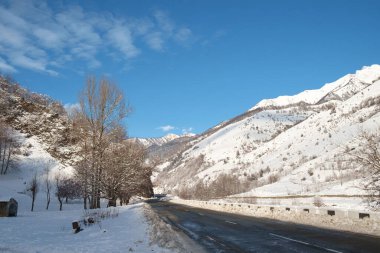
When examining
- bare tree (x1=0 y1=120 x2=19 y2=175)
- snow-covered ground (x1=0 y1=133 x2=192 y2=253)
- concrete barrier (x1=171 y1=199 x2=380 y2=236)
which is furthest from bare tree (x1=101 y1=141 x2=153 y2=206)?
bare tree (x1=0 y1=120 x2=19 y2=175)

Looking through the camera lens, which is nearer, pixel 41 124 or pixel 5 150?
pixel 5 150

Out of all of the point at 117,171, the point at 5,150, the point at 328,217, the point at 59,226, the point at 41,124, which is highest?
the point at 41,124

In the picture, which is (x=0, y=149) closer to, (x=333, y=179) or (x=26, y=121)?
(x=26, y=121)

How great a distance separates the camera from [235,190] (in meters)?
74.4

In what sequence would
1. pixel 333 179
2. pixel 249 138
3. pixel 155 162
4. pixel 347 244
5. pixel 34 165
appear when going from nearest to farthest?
pixel 347 244 < pixel 333 179 < pixel 155 162 < pixel 34 165 < pixel 249 138

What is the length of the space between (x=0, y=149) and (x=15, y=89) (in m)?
52.1

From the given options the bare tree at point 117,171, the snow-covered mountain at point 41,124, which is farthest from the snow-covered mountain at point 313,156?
the snow-covered mountain at point 41,124

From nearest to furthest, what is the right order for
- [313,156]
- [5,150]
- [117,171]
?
1. [117,171]
2. [5,150]
3. [313,156]

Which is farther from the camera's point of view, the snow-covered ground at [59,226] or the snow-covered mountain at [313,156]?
the snow-covered mountain at [313,156]

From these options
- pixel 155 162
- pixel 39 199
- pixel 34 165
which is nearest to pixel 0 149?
pixel 34 165

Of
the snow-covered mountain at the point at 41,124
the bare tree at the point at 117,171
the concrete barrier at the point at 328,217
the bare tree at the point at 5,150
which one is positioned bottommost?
the concrete barrier at the point at 328,217

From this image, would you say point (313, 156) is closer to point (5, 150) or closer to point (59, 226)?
point (59, 226)

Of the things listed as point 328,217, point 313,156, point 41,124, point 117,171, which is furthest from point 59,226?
point 41,124

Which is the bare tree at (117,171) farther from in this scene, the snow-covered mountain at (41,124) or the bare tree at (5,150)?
the snow-covered mountain at (41,124)
